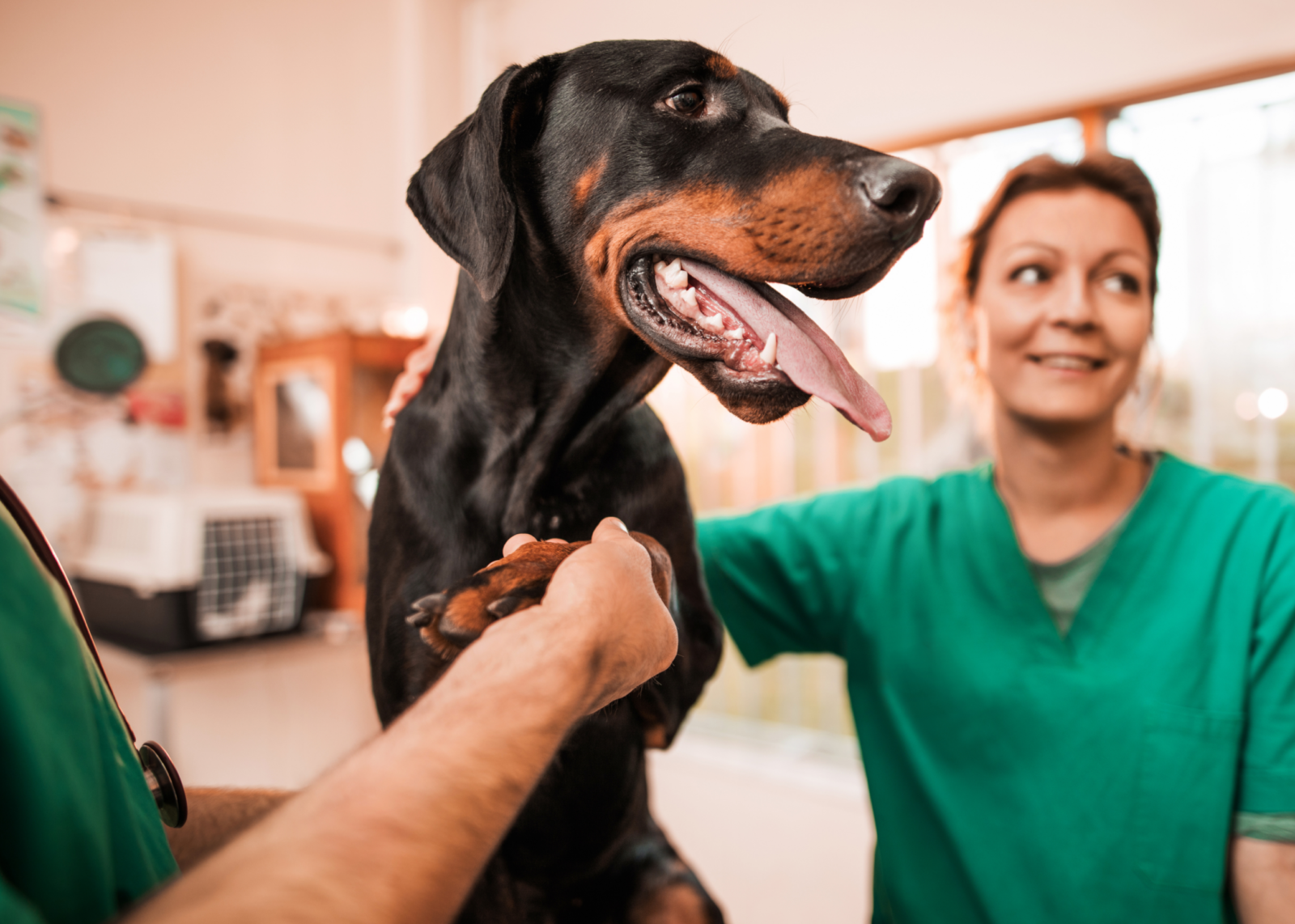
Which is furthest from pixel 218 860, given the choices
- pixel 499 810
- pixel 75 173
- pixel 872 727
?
pixel 75 173

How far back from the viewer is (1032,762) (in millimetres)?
1188

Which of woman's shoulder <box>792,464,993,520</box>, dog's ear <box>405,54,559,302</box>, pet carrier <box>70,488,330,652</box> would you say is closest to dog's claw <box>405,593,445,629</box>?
dog's ear <box>405,54,559,302</box>

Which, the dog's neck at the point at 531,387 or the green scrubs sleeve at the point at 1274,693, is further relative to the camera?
the green scrubs sleeve at the point at 1274,693

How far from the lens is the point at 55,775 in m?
0.47

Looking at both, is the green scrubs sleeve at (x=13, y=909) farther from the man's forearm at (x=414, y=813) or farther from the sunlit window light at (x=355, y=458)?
the sunlit window light at (x=355, y=458)

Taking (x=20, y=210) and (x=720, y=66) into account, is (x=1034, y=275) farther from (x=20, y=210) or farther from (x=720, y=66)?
(x=20, y=210)

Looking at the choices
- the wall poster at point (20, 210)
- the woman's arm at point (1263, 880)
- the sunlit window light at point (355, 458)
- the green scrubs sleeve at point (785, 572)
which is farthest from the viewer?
the sunlit window light at point (355, 458)

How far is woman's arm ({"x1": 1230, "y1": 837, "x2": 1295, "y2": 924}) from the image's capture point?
3.37 feet

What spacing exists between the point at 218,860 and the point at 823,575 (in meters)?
1.11

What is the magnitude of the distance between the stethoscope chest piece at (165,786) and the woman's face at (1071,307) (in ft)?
3.87

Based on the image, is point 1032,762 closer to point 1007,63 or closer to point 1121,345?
point 1121,345

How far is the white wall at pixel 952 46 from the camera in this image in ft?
6.81

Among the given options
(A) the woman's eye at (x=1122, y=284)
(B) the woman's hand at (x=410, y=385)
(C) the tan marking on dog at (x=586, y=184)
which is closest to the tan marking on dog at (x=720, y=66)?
(C) the tan marking on dog at (x=586, y=184)

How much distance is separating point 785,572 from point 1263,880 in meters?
0.73
